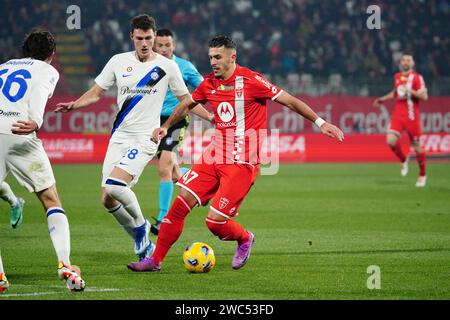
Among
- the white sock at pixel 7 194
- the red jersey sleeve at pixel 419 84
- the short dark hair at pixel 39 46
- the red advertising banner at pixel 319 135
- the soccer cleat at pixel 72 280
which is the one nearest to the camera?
the soccer cleat at pixel 72 280

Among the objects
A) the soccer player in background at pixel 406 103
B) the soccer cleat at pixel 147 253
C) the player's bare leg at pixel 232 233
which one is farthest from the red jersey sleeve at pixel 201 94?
the soccer player in background at pixel 406 103

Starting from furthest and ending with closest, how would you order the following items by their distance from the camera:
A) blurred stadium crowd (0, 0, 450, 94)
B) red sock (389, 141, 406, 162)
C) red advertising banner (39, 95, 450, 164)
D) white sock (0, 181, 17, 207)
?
blurred stadium crowd (0, 0, 450, 94) → red advertising banner (39, 95, 450, 164) → red sock (389, 141, 406, 162) → white sock (0, 181, 17, 207)

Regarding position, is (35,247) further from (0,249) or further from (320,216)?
(320,216)

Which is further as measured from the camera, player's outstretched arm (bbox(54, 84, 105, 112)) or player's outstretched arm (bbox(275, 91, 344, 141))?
player's outstretched arm (bbox(54, 84, 105, 112))

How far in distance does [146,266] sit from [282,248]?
218 cm

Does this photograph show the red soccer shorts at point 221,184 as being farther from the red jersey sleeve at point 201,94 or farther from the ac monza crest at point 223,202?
the red jersey sleeve at point 201,94

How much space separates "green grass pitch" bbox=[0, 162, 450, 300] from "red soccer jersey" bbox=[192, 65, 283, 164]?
1141 mm

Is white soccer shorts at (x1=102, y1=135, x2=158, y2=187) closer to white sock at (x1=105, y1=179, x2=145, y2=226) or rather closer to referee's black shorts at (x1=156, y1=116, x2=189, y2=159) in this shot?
white sock at (x1=105, y1=179, x2=145, y2=226)

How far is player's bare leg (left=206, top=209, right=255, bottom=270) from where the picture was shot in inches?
318

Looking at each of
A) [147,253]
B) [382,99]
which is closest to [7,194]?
[147,253]

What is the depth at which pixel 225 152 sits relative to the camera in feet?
27.1

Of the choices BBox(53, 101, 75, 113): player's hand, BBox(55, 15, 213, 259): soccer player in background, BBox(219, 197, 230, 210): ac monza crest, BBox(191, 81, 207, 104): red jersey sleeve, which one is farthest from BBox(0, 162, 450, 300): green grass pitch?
BBox(191, 81, 207, 104): red jersey sleeve

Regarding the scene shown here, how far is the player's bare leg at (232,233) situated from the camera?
26.5ft
